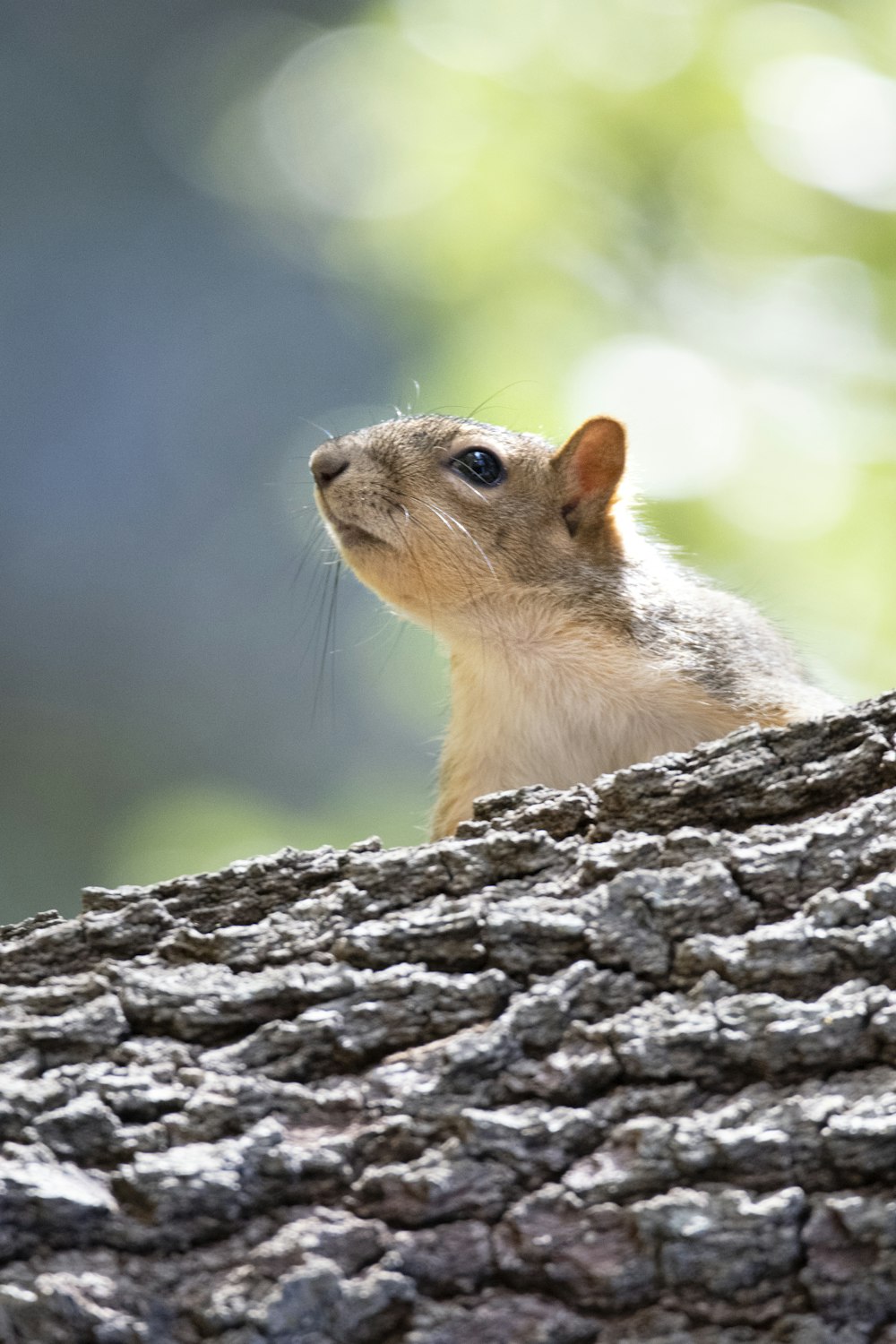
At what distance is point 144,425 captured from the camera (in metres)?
4.91

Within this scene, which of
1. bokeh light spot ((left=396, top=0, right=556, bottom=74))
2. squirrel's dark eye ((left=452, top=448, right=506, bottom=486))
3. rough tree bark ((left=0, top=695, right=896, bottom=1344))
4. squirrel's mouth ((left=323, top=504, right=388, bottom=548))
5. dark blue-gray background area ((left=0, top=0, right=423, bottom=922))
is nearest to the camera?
rough tree bark ((left=0, top=695, right=896, bottom=1344))

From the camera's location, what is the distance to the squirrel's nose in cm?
203

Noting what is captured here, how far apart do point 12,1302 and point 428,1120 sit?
0.80 feet

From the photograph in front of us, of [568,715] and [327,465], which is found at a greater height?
[327,465]

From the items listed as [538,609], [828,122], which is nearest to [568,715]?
[538,609]

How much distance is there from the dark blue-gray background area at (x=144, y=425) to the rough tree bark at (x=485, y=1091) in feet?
12.5

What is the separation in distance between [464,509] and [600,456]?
24 centimetres

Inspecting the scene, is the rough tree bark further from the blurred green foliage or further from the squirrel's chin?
the blurred green foliage

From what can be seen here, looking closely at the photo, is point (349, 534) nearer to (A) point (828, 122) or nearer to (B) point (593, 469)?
(B) point (593, 469)

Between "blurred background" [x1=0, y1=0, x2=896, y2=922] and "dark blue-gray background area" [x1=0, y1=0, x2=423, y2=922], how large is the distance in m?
0.01

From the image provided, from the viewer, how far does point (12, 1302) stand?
2.47 ft

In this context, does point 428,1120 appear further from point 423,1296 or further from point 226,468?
point 226,468

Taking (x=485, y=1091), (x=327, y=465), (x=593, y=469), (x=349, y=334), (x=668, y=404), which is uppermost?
(x=349, y=334)

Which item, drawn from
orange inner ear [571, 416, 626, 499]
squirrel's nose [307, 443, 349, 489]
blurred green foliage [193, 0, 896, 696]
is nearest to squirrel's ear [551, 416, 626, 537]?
orange inner ear [571, 416, 626, 499]
